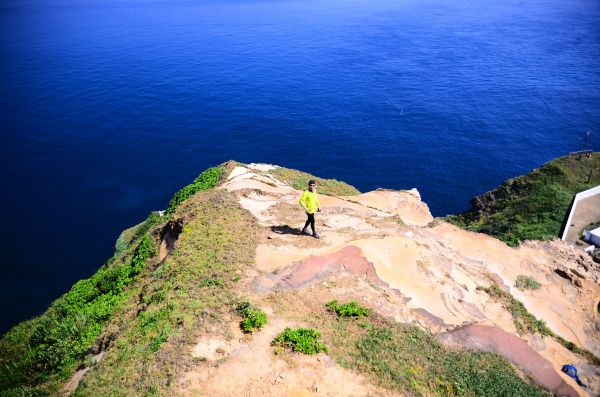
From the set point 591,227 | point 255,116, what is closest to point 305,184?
point 591,227

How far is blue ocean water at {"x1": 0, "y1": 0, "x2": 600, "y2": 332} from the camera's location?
2223 inches

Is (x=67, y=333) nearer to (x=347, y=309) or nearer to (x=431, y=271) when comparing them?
(x=347, y=309)

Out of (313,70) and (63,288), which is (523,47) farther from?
(63,288)

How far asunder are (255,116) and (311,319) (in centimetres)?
7044

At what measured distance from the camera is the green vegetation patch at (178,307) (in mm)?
12289

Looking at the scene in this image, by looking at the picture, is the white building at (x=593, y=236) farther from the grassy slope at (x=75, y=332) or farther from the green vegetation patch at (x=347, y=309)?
the grassy slope at (x=75, y=332)

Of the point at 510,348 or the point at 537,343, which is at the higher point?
the point at 510,348

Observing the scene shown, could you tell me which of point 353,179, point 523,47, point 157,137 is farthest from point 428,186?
point 523,47

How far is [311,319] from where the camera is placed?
14.5 metres

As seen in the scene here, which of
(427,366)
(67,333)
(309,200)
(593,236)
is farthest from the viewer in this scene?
(593,236)

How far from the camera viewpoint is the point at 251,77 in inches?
3898

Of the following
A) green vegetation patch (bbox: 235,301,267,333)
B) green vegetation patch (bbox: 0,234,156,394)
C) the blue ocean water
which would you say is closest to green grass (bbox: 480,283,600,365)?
green vegetation patch (bbox: 235,301,267,333)

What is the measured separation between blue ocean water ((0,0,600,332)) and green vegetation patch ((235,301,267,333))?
127 feet

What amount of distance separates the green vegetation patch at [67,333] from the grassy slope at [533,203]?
1328 inches
